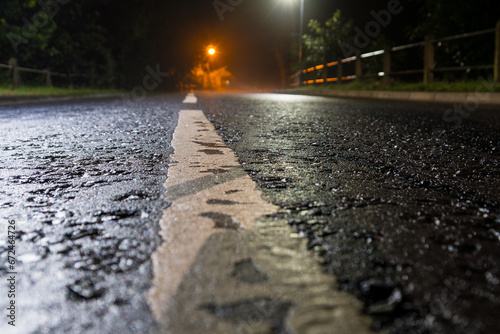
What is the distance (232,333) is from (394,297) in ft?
1.30

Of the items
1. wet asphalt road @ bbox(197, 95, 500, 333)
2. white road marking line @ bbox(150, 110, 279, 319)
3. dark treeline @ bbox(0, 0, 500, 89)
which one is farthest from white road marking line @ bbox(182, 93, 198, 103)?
white road marking line @ bbox(150, 110, 279, 319)

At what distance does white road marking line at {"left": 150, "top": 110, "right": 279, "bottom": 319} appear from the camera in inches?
49.7

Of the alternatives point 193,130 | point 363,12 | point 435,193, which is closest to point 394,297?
point 435,193

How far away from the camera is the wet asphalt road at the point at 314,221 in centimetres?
111

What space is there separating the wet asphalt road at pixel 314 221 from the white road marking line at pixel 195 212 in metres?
0.05

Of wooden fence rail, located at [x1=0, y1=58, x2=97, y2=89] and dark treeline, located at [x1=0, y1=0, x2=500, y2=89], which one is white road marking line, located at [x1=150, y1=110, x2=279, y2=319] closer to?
dark treeline, located at [x1=0, y1=0, x2=500, y2=89]

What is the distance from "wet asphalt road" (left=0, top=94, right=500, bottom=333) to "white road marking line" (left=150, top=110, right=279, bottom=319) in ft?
0.15

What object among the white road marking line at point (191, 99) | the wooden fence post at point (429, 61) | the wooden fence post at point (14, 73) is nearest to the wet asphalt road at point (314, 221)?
the white road marking line at point (191, 99)

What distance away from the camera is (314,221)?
1743 millimetres

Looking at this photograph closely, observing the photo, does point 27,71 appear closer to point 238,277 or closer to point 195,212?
point 195,212

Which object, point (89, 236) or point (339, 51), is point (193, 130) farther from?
point (339, 51)

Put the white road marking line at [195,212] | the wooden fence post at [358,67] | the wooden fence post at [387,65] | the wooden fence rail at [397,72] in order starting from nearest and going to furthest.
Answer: the white road marking line at [195,212] → the wooden fence rail at [397,72] → the wooden fence post at [387,65] → the wooden fence post at [358,67]

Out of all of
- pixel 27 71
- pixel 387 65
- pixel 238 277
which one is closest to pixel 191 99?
pixel 387 65

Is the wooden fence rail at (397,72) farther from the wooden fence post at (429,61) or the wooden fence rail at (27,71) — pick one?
the wooden fence rail at (27,71)
